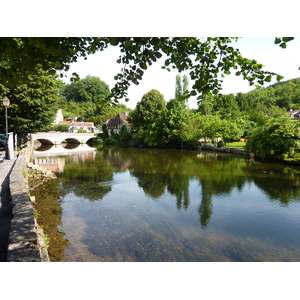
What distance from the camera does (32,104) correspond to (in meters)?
20.9

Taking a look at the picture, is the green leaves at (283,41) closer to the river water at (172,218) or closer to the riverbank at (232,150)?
the river water at (172,218)

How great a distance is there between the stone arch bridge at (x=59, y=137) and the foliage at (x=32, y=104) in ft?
71.3

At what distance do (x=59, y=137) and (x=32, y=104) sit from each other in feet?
95.1

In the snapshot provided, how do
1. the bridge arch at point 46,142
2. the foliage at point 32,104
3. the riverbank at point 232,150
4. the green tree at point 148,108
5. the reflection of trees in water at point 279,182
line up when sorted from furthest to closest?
the bridge arch at point 46,142 < the green tree at point 148,108 < the riverbank at point 232,150 < the foliage at point 32,104 < the reflection of trees in water at point 279,182

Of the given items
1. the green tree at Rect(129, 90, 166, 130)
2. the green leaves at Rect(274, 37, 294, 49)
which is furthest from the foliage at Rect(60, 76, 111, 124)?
the green leaves at Rect(274, 37, 294, 49)

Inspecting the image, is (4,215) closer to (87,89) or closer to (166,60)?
(166,60)

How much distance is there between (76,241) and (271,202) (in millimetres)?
7967

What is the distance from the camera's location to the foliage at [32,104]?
20172 mm

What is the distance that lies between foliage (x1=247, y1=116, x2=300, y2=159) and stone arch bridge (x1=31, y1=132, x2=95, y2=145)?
37494mm

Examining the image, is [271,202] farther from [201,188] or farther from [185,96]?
[185,96]

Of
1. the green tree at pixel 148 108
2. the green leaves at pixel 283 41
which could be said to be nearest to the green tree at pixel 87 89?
the green tree at pixel 148 108

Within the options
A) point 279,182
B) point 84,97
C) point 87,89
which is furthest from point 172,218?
point 87,89

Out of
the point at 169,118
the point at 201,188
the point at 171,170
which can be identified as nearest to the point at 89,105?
the point at 169,118

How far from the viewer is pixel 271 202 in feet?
33.3
